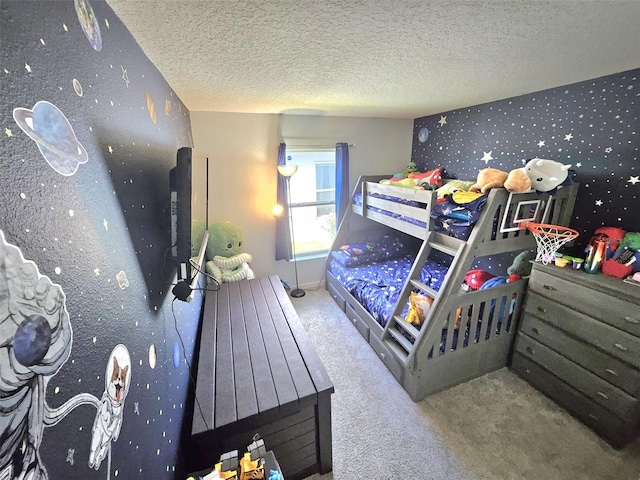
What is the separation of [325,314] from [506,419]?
5.96ft

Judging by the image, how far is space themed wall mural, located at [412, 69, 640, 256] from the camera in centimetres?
176

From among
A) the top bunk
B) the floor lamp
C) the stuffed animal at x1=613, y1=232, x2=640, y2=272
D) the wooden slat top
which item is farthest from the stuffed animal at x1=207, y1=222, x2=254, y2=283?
the stuffed animal at x1=613, y1=232, x2=640, y2=272

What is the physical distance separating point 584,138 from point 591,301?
1.22 metres

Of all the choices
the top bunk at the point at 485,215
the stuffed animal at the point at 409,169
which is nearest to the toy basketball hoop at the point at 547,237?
the top bunk at the point at 485,215

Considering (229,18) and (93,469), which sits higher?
(229,18)

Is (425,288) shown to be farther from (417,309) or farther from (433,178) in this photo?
(433,178)

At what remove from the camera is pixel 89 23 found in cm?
65

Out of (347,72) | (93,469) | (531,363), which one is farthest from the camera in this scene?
(531,363)

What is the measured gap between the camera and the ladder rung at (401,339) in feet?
6.60

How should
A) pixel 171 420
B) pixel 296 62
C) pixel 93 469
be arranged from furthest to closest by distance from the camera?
pixel 296 62
pixel 171 420
pixel 93 469

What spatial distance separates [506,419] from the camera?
72.4 inches

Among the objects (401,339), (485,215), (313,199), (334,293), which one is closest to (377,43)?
(485,215)

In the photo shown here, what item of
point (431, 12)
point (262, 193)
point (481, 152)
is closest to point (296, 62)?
point (431, 12)

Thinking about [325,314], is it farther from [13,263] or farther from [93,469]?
[13,263]
